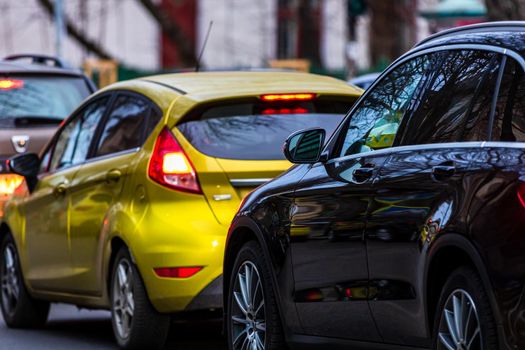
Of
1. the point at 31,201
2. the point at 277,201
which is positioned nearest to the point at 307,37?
the point at 31,201

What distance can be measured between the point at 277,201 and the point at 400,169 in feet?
4.54

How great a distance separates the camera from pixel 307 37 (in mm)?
54938

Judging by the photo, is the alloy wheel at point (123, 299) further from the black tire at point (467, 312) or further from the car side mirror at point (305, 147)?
the black tire at point (467, 312)

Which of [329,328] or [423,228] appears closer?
[423,228]

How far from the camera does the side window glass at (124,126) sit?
30.9ft

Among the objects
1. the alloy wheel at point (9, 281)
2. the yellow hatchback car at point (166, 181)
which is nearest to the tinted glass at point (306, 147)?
the yellow hatchback car at point (166, 181)

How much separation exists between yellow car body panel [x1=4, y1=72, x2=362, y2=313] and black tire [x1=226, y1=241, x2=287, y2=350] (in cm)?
82

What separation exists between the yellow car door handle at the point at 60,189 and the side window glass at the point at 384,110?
146 inches

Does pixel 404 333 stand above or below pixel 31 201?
above

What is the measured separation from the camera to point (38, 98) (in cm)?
1484

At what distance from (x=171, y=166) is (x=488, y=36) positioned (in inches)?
127

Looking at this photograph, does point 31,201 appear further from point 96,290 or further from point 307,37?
point 307,37

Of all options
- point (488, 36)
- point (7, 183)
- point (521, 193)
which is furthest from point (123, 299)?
point (7, 183)

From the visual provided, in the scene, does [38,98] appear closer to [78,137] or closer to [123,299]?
[78,137]
